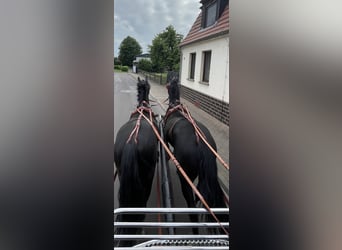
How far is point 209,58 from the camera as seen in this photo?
581 millimetres

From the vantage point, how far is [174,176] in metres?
1.29

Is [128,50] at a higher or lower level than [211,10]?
lower

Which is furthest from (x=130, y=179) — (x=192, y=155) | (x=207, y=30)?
(x=207, y=30)

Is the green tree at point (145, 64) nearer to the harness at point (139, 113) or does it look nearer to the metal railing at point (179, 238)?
the harness at point (139, 113)

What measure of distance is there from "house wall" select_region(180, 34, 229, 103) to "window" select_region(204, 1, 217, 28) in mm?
42

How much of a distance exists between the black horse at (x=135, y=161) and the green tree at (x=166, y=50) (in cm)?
24

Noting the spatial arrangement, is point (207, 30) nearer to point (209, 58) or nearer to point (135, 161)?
point (209, 58)

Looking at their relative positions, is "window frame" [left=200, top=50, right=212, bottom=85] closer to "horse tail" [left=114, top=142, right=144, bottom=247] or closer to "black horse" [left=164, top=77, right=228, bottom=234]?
"black horse" [left=164, top=77, right=228, bottom=234]

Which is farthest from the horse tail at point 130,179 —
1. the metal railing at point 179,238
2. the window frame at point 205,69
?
the window frame at point 205,69

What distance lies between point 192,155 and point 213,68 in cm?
63
